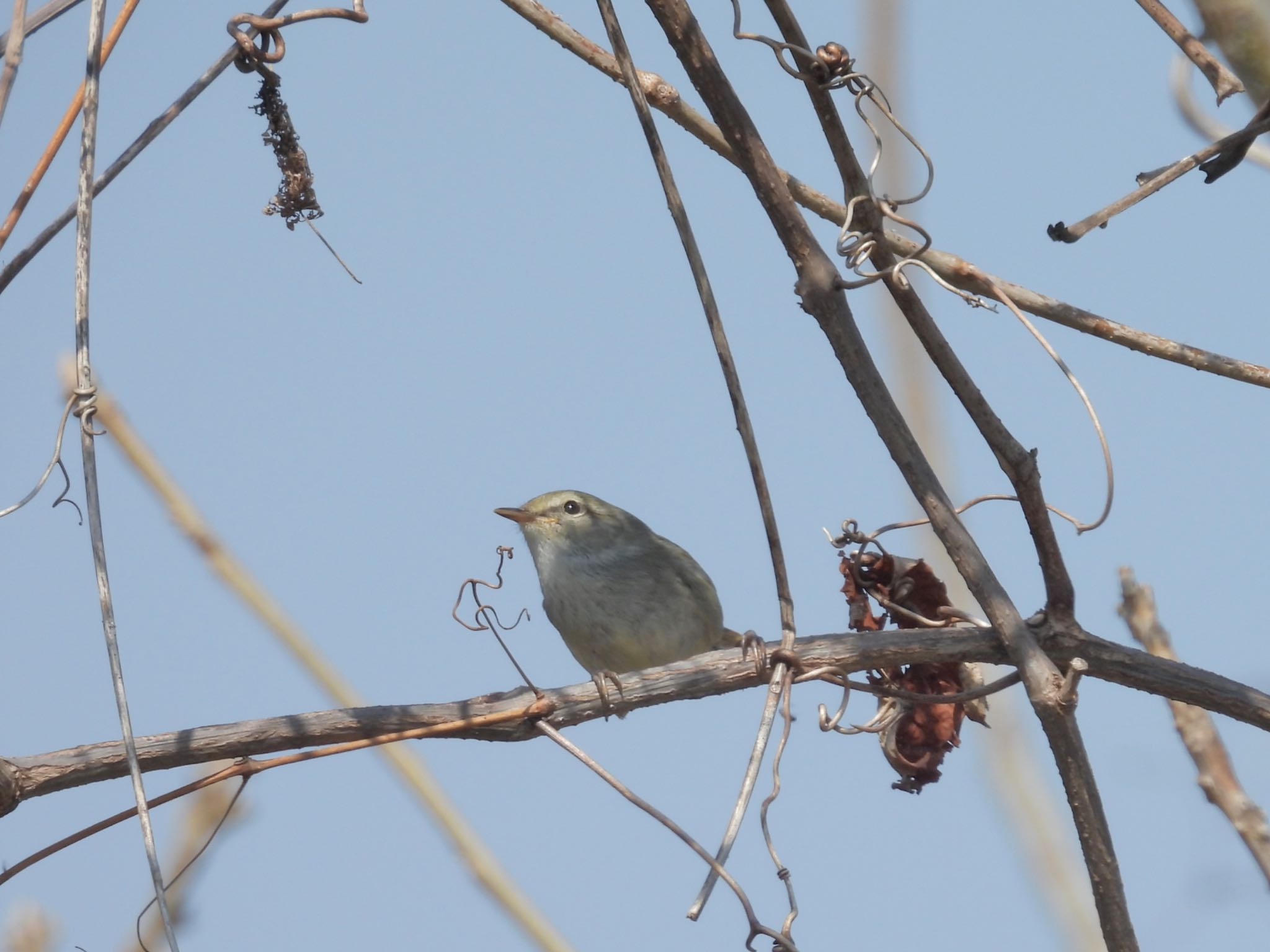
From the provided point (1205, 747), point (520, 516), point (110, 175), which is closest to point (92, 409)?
point (110, 175)

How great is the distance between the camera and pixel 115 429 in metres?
3.02

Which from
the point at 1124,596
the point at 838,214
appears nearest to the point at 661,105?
the point at 838,214

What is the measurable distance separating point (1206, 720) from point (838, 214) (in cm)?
150

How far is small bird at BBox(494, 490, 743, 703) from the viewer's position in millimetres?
4551

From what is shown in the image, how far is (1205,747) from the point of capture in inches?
123

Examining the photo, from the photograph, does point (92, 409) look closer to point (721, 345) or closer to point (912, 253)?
Answer: point (721, 345)

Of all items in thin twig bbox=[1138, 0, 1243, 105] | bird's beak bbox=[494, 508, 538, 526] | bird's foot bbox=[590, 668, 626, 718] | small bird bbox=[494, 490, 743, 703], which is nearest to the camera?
bird's foot bbox=[590, 668, 626, 718]

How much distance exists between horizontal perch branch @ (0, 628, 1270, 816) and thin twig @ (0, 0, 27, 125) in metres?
1.00

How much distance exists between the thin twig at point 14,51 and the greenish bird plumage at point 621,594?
2.83m

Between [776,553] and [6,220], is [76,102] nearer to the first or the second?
[6,220]

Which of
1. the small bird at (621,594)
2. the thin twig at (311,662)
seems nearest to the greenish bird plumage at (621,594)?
the small bird at (621,594)

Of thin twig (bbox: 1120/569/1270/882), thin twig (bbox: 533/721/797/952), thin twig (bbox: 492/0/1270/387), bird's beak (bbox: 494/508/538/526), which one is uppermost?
bird's beak (bbox: 494/508/538/526)

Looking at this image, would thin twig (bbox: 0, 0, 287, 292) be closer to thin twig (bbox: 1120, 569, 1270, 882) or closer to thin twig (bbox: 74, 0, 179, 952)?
thin twig (bbox: 74, 0, 179, 952)

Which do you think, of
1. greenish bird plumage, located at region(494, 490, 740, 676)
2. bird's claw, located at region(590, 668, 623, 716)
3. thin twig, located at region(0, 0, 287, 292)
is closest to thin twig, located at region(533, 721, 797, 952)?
bird's claw, located at region(590, 668, 623, 716)
